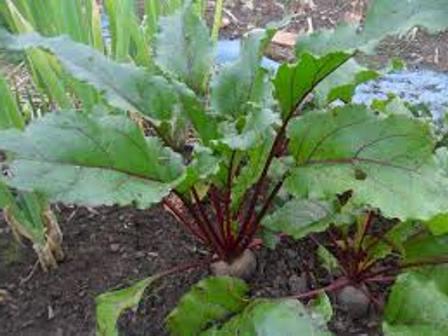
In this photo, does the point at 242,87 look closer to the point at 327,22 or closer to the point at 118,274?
the point at 118,274

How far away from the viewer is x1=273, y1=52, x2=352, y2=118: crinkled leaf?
3.55 feet

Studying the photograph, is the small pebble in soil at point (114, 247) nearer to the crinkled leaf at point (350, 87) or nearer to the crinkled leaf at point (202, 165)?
the crinkled leaf at point (202, 165)

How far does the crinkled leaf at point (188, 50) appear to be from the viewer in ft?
4.63

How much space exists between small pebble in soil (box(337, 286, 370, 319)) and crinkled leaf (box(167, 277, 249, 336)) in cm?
23

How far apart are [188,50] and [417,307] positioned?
0.63 meters

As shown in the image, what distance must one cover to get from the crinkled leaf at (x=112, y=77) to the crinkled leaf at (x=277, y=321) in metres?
0.35

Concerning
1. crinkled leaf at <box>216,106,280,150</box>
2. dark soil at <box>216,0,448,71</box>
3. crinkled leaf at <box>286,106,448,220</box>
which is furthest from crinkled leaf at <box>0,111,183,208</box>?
dark soil at <box>216,0,448,71</box>

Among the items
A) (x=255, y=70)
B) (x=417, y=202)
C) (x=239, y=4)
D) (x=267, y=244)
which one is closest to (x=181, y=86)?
(x=255, y=70)

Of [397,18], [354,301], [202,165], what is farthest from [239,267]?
[397,18]

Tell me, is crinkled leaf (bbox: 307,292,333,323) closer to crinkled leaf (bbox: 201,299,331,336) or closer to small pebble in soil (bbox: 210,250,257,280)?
crinkled leaf (bbox: 201,299,331,336)

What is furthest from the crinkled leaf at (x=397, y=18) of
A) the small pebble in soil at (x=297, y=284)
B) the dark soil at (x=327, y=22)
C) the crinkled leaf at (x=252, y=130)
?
the dark soil at (x=327, y=22)

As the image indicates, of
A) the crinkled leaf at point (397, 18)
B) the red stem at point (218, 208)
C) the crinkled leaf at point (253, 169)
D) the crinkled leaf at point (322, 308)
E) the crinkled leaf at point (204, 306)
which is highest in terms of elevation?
the crinkled leaf at point (397, 18)

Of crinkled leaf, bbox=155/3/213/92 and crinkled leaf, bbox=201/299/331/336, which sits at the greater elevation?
crinkled leaf, bbox=155/3/213/92

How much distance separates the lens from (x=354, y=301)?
54.7 inches
